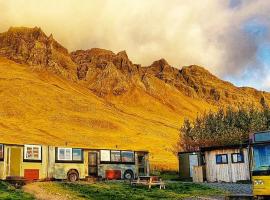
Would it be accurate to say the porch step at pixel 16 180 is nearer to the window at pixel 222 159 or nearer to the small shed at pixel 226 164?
the small shed at pixel 226 164

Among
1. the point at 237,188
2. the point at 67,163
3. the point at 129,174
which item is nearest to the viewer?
the point at 237,188

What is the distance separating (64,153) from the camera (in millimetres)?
37469

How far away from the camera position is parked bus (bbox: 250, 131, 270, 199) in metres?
17.0

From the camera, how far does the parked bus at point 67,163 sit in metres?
34.8

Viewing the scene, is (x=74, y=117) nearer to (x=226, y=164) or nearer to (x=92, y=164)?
(x=92, y=164)

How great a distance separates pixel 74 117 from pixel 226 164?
10430 centimetres

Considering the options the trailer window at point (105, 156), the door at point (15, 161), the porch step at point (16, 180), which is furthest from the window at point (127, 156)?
the porch step at point (16, 180)

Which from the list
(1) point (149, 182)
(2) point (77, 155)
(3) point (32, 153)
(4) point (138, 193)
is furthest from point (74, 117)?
(4) point (138, 193)

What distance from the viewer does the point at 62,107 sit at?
151 m

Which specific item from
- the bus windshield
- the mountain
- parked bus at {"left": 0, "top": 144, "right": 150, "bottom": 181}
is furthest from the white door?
the mountain

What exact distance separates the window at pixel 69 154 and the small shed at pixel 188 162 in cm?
1221

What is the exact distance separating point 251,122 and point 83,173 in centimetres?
3301

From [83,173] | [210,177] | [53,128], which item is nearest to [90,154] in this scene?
[83,173]

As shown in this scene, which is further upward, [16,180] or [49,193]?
[16,180]
